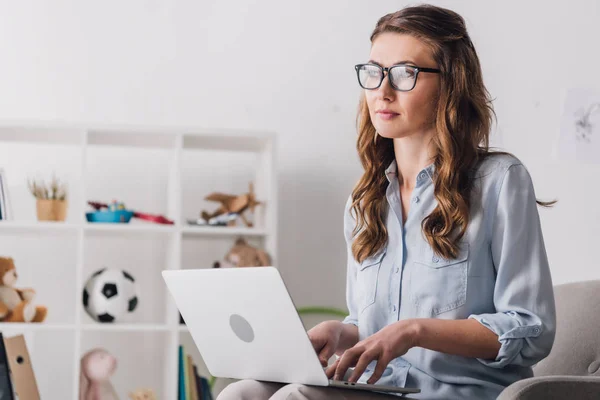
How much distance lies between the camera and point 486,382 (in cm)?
131

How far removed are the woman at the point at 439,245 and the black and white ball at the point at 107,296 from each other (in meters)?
1.20

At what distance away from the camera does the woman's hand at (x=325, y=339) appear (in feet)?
4.57

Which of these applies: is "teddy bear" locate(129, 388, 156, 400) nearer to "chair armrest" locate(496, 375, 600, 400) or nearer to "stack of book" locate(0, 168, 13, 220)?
"stack of book" locate(0, 168, 13, 220)

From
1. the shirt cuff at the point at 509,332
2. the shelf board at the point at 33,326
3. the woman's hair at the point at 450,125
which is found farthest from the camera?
the shelf board at the point at 33,326

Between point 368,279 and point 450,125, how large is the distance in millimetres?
304

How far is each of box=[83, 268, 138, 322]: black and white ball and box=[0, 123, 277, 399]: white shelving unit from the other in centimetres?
15

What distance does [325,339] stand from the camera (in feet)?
4.61

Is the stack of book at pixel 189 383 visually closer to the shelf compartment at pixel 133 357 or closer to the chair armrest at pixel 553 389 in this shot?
the shelf compartment at pixel 133 357

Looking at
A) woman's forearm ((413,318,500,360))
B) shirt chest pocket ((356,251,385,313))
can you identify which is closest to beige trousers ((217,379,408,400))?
woman's forearm ((413,318,500,360))

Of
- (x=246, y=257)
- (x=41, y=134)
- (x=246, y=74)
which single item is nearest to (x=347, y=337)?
(x=246, y=257)

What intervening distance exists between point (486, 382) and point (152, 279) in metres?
1.76

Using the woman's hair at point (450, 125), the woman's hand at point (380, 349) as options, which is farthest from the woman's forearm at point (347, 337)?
the woman's hand at point (380, 349)

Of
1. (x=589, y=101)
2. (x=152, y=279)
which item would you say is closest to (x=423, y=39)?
(x=589, y=101)

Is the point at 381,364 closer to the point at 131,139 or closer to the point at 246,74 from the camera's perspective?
the point at 131,139
